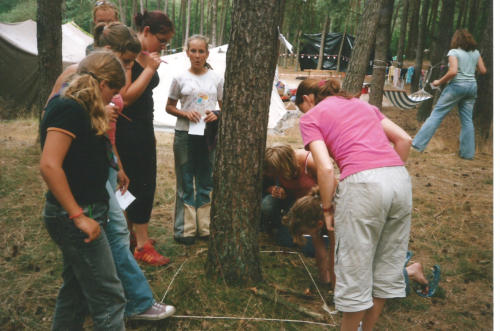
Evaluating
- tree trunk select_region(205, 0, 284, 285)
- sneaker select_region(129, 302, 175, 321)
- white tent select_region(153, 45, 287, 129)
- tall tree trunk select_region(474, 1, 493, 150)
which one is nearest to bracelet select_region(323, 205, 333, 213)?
tree trunk select_region(205, 0, 284, 285)

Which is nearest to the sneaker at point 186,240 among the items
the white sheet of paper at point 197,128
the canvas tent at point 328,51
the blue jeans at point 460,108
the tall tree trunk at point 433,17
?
the white sheet of paper at point 197,128

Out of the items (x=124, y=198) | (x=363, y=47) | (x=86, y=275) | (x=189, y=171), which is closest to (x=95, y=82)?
(x=86, y=275)

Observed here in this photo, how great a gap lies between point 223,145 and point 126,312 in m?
1.11

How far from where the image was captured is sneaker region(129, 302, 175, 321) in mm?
2129

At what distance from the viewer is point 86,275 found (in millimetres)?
1666

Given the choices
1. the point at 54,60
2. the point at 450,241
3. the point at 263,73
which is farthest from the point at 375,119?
the point at 54,60

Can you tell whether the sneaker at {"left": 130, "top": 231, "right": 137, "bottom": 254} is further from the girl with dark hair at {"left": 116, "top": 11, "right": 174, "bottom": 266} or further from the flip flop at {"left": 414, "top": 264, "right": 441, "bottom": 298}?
the flip flop at {"left": 414, "top": 264, "right": 441, "bottom": 298}

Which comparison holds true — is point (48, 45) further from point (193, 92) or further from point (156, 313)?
point (156, 313)

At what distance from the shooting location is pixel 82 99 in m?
1.51

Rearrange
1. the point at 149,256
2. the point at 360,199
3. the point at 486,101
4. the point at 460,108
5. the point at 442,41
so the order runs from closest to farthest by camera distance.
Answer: the point at 360,199 → the point at 149,256 → the point at 460,108 → the point at 486,101 → the point at 442,41

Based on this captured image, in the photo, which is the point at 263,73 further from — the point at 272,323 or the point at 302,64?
the point at 302,64

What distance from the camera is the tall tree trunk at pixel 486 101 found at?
629 cm

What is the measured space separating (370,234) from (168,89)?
850 cm

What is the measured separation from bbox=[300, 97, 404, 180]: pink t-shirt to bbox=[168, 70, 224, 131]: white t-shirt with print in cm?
142
